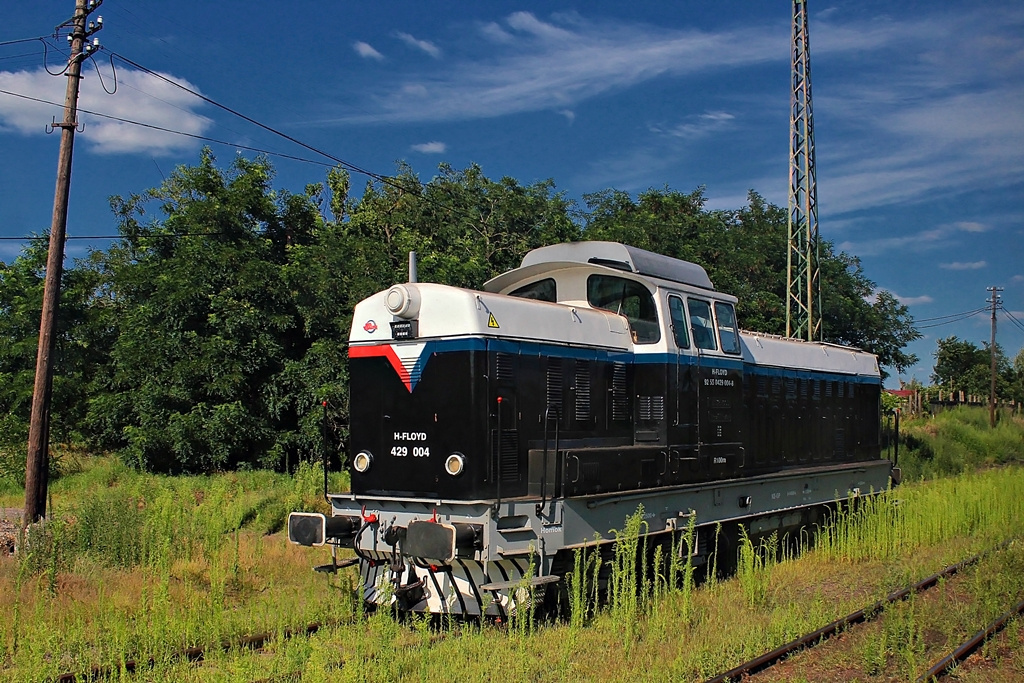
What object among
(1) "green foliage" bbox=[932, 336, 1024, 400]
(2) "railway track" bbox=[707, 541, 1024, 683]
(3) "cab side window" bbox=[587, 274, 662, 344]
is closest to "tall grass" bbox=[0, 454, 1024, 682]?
(2) "railway track" bbox=[707, 541, 1024, 683]

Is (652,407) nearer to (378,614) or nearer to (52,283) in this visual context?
(378,614)

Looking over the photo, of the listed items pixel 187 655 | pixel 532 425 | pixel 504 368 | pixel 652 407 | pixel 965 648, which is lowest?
pixel 187 655

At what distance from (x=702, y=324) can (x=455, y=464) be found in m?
3.61

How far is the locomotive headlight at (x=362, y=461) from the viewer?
8195 mm

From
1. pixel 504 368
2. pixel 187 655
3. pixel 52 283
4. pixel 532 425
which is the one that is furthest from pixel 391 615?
pixel 52 283

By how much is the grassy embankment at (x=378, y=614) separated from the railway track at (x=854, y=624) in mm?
182

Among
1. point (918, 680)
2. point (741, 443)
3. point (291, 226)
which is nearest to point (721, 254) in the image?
point (291, 226)

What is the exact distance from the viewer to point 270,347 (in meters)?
16.3

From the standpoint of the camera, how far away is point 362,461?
823 centimetres

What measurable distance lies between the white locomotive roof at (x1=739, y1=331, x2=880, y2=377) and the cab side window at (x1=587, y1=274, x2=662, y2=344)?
1831 mm

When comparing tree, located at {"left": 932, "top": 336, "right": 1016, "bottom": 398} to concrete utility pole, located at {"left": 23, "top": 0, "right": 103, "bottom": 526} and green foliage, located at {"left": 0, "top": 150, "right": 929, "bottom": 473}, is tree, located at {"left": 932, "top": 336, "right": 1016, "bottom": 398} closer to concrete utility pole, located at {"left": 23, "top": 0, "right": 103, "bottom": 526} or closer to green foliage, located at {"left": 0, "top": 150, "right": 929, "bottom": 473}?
green foliage, located at {"left": 0, "top": 150, "right": 929, "bottom": 473}

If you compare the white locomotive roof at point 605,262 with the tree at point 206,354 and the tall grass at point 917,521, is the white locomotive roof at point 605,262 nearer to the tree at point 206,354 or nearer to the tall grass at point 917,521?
the tall grass at point 917,521

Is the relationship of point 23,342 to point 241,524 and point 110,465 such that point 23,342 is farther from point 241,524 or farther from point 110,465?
point 241,524

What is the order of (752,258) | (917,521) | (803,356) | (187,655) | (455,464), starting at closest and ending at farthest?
(187,655)
(455,464)
(917,521)
(803,356)
(752,258)
